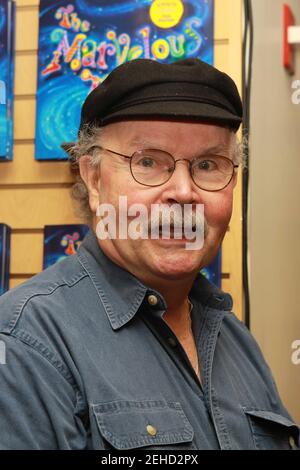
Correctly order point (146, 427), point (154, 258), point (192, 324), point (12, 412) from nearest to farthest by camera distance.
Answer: point (12, 412)
point (146, 427)
point (154, 258)
point (192, 324)

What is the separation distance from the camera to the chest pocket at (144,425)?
1.02 metres

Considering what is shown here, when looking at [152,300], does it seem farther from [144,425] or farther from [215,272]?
[215,272]

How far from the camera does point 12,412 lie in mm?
948

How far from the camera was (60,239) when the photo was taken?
1752 millimetres

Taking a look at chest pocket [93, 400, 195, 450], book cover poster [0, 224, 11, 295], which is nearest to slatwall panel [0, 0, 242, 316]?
book cover poster [0, 224, 11, 295]

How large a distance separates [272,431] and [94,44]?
1.07 m

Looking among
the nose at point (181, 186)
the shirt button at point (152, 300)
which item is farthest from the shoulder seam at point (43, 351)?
the nose at point (181, 186)

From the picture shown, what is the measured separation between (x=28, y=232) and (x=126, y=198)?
0.61 m

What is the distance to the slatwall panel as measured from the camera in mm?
1749

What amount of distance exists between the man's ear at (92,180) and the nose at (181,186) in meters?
0.17

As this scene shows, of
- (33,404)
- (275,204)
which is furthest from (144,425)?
(275,204)

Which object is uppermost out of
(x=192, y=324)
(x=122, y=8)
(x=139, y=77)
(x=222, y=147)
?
(x=122, y=8)

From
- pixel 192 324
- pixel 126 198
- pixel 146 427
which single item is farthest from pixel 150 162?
pixel 146 427
